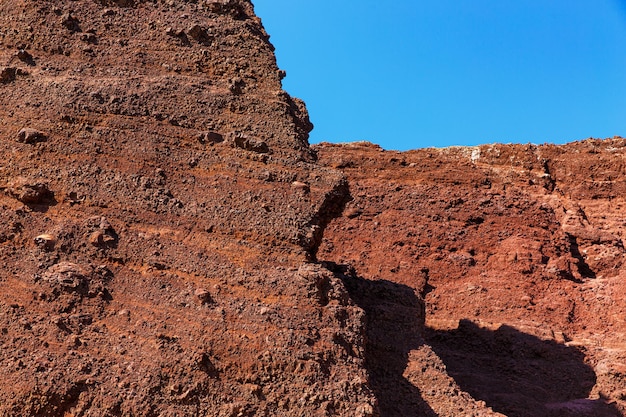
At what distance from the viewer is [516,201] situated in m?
20.2

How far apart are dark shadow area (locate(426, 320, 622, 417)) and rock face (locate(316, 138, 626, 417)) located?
0.03 metres

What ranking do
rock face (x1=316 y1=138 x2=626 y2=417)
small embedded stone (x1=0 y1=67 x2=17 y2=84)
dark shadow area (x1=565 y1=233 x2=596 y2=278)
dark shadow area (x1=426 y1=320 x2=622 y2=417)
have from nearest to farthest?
1. small embedded stone (x1=0 y1=67 x2=17 y2=84)
2. dark shadow area (x1=426 y1=320 x2=622 y2=417)
3. rock face (x1=316 y1=138 x2=626 y2=417)
4. dark shadow area (x1=565 y1=233 x2=596 y2=278)

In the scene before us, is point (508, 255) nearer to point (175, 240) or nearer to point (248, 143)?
point (248, 143)

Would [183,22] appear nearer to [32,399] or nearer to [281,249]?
[281,249]

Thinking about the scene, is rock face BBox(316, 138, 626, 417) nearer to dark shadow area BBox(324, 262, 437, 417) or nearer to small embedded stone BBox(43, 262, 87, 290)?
dark shadow area BBox(324, 262, 437, 417)

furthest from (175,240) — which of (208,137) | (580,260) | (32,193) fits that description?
(580,260)

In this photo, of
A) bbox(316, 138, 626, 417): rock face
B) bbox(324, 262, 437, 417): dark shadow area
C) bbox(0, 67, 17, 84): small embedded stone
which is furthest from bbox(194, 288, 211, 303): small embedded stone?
bbox(316, 138, 626, 417): rock face

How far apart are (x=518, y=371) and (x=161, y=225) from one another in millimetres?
8605

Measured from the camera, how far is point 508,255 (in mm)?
18812

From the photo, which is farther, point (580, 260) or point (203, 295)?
point (580, 260)

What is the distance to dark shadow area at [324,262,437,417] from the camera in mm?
9203

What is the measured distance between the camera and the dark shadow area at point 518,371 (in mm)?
13703

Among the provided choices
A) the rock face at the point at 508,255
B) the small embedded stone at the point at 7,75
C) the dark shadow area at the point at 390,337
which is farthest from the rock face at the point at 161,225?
the rock face at the point at 508,255

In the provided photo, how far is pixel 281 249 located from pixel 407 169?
12.5 metres
